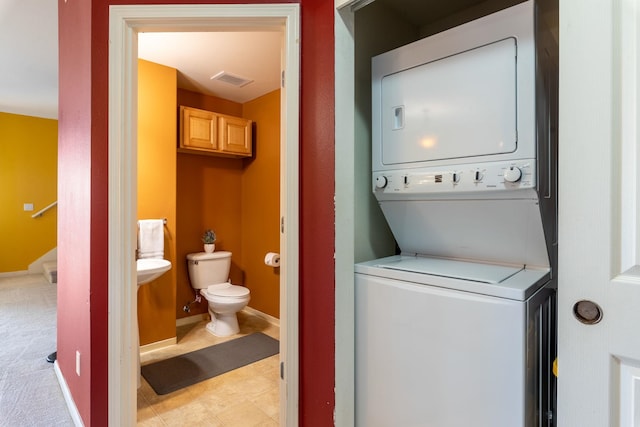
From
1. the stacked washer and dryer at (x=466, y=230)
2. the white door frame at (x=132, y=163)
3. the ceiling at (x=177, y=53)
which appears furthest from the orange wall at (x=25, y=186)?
the stacked washer and dryer at (x=466, y=230)

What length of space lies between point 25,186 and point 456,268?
6.29 meters

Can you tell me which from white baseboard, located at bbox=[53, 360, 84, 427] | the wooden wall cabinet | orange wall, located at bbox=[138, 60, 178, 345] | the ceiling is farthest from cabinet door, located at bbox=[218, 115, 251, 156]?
white baseboard, located at bbox=[53, 360, 84, 427]

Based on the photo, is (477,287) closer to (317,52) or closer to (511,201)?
(511,201)

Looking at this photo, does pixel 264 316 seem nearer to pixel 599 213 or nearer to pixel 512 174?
pixel 512 174

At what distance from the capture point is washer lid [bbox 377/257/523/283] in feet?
3.36

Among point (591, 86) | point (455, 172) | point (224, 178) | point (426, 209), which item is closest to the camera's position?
point (591, 86)

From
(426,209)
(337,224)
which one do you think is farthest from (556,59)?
(337,224)

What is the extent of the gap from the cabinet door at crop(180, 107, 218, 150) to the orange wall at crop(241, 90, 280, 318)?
0.49 metres

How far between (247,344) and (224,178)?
67.2 inches

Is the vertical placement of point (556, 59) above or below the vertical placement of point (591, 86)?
above

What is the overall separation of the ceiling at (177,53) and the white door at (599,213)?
69.4 inches

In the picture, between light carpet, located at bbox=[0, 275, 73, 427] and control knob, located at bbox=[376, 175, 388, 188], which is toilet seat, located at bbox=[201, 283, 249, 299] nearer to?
light carpet, located at bbox=[0, 275, 73, 427]

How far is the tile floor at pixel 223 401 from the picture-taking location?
6.04ft

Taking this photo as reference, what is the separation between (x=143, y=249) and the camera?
264cm
